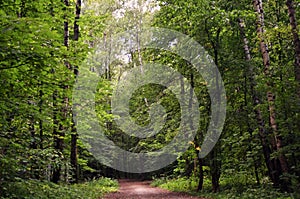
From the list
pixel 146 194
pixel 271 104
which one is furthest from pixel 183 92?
pixel 271 104

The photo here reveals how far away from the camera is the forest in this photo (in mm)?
6805

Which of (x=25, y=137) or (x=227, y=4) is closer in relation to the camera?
(x=25, y=137)

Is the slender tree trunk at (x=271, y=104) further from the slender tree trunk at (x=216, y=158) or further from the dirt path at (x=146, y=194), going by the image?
the dirt path at (x=146, y=194)

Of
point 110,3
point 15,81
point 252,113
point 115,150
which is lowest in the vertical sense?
point 115,150

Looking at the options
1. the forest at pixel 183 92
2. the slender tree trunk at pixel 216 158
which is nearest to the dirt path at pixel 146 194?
the forest at pixel 183 92

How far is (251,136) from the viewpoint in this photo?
1253 centimetres

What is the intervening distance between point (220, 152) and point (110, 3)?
731 inches

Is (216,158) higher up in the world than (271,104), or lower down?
lower down

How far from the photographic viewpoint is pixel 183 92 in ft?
50.9

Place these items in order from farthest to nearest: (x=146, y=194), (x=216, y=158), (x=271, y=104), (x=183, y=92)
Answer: (x=146, y=194), (x=183, y=92), (x=216, y=158), (x=271, y=104)

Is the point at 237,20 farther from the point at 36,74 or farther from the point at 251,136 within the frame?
the point at 36,74

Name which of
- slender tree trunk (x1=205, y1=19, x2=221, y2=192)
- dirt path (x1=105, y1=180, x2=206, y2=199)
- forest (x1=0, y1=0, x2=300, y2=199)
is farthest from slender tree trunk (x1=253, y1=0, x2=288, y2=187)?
dirt path (x1=105, y1=180, x2=206, y2=199)

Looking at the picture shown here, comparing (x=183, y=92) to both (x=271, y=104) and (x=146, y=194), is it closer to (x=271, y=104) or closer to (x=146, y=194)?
(x=146, y=194)

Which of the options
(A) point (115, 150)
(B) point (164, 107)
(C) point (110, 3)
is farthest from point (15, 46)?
(A) point (115, 150)
